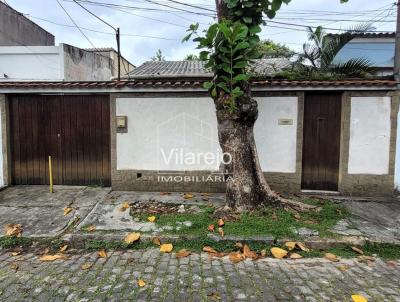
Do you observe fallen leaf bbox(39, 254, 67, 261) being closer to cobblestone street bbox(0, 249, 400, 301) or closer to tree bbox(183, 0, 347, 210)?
cobblestone street bbox(0, 249, 400, 301)

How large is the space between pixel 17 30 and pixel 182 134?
38.5 ft

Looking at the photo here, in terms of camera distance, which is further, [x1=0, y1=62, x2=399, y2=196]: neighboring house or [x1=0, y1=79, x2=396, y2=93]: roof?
[x1=0, y1=62, x2=399, y2=196]: neighboring house

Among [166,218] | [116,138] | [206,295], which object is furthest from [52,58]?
[206,295]

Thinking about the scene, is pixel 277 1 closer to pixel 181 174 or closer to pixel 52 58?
pixel 181 174

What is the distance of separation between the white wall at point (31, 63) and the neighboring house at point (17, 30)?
1.51m

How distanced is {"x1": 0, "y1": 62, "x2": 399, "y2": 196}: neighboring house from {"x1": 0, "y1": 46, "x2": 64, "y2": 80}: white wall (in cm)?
527

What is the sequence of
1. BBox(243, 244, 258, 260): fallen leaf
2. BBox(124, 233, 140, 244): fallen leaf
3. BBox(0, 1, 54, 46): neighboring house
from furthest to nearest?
BBox(0, 1, 54, 46): neighboring house
BBox(124, 233, 140, 244): fallen leaf
BBox(243, 244, 258, 260): fallen leaf

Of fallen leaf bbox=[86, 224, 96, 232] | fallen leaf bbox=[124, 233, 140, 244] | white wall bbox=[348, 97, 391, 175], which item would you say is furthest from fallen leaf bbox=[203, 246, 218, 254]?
white wall bbox=[348, 97, 391, 175]

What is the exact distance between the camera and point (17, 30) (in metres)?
13.4

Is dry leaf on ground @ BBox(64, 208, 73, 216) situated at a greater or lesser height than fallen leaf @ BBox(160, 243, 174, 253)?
greater

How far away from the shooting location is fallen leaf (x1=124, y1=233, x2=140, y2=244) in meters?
4.45

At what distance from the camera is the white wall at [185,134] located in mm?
6801

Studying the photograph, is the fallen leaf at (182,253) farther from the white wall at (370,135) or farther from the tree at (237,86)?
the white wall at (370,135)

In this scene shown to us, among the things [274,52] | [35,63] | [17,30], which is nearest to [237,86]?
[274,52]
